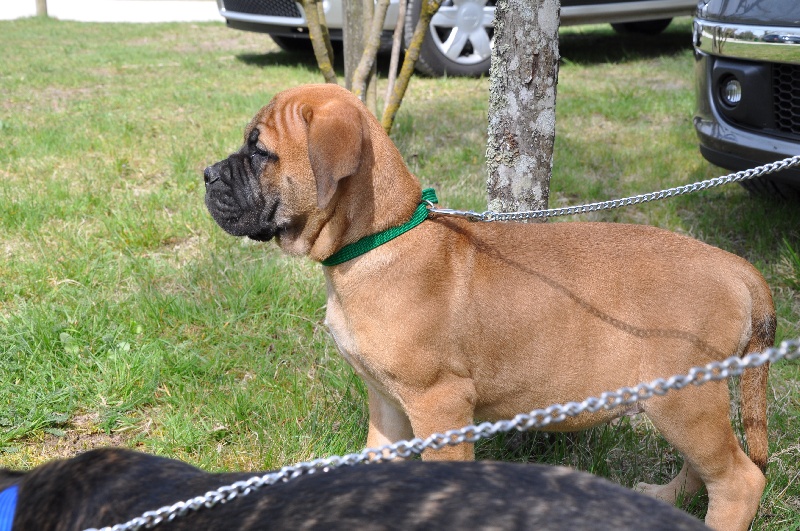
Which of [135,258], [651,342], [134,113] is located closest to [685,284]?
[651,342]

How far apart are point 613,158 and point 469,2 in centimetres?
327

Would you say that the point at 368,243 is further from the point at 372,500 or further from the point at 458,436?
the point at 372,500

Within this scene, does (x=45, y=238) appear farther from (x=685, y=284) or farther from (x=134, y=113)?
(x=685, y=284)

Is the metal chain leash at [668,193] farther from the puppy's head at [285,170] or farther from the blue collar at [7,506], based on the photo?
the blue collar at [7,506]

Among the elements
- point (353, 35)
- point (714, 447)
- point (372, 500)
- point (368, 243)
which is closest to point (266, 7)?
point (353, 35)

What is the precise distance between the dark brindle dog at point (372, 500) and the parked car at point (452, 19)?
7.08m

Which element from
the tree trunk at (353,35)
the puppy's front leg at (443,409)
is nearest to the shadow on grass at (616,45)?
the tree trunk at (353,35)

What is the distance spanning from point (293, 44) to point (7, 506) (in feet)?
33.6

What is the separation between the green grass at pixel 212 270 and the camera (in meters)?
3.43

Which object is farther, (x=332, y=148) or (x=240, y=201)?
(x=240, y=201)

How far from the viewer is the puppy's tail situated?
2.78 m


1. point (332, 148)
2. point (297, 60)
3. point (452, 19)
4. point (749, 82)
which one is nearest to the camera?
point (332, 148)

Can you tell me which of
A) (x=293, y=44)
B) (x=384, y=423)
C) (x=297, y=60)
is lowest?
(x=384, y=423)

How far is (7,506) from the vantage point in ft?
5.62
